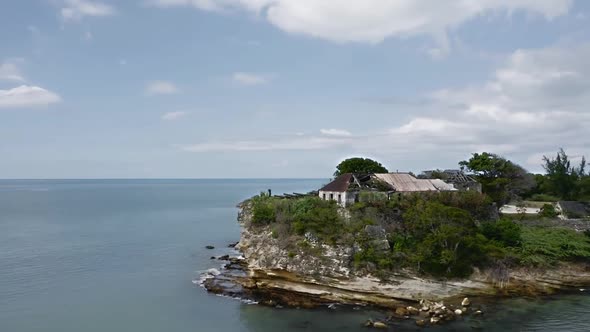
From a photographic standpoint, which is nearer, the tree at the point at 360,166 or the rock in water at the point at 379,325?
the rock in water at the point at 379,325

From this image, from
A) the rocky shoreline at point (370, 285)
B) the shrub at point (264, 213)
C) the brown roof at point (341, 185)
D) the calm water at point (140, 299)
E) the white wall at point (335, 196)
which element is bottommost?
the calm water at point (140, 299)

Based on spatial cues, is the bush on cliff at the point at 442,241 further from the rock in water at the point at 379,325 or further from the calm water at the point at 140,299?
the rock in water at the point at 379,325

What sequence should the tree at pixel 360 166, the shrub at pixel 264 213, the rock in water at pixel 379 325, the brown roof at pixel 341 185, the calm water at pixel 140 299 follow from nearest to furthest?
the rock in water at pixel 379 325 < the calm water at pixel 140 299 < the shrub at pixel 264 213 < the brown roof at pixel 341 185 < the tree at pixel 360 166

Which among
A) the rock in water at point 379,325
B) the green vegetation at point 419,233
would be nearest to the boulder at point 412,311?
the rock in water at point 379,325

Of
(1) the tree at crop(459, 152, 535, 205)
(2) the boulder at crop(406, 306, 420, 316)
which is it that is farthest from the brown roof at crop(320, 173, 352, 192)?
(1) the tree at crop(459, 152, 535, 205)

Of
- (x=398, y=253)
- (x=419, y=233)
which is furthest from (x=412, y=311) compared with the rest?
(x=419, y=233)

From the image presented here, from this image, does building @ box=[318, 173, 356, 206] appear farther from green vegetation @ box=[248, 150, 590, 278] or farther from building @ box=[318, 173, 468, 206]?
green vegetation @ box=[248, 150, 590, 278]
